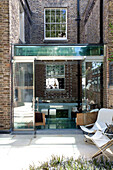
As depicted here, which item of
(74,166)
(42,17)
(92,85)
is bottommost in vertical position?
(74,166)

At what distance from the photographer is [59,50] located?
636cm

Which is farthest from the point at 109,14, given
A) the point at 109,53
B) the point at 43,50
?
the point at 43,50

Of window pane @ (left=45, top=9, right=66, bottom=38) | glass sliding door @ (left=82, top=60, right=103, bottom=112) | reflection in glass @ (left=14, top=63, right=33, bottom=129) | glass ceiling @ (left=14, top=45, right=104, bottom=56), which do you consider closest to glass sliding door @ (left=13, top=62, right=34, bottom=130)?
reflection in glass @ (left=14, top=63, right=33, bottom=129)

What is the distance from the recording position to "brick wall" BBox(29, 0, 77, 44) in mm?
11328

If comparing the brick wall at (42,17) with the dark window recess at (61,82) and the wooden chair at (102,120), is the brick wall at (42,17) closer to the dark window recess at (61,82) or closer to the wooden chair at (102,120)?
the dark window recess at (61,82)

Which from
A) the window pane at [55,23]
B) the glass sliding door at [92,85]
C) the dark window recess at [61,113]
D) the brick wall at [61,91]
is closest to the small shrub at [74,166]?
the glass sliding door at [92,85]

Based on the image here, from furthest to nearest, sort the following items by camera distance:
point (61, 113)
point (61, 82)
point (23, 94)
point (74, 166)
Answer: point (61, 82)
point (61, 113)
point (23, 94)
point (74, 166)

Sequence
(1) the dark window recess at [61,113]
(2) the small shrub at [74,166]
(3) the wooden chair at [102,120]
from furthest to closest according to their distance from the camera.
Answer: (1) the dark window recess at [61,113] < (3) the wooden chair at [102,120] < (2) the small shrub at [74,166]

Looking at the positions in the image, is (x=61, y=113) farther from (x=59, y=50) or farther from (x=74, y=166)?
(x=74, y=166)

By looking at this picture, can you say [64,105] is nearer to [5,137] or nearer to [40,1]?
[5,137]

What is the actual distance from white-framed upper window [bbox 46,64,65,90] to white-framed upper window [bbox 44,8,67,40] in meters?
1.81

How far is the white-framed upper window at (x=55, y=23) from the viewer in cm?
1145

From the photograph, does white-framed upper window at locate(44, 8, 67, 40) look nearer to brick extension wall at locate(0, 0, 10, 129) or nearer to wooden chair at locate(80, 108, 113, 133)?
brick extension wall at locate(0, 0, 10, 129)

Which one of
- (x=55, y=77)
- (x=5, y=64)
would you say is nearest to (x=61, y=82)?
(x=55, y=77)
